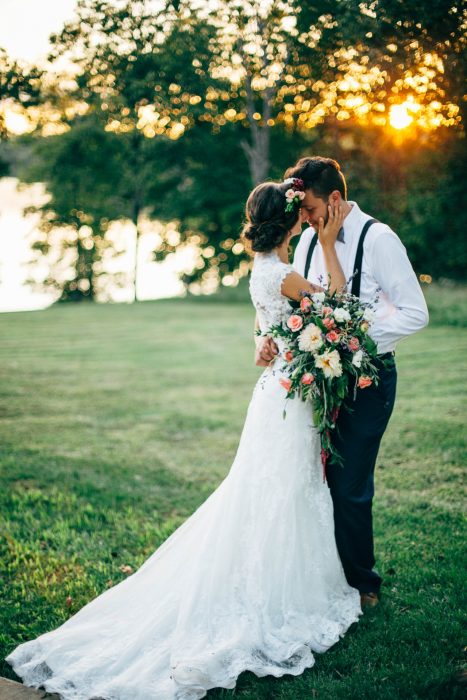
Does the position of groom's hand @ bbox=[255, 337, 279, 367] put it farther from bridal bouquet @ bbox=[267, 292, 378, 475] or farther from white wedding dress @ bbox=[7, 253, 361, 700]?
bridal bouquet @ bbox=[267, 292, 378, 475]

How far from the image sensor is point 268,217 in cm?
349

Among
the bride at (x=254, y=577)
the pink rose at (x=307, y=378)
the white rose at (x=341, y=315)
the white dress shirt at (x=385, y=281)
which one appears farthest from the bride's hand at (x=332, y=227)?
the pink rose at (x=307, y=378)

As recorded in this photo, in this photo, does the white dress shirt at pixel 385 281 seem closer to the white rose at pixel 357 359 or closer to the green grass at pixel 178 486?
the white rose at pixel 357 359

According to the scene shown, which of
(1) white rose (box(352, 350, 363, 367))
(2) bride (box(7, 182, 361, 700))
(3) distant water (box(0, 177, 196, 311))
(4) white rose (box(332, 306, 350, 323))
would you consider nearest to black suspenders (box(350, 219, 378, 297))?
(2) bride (box(7, 182, 361, 700))

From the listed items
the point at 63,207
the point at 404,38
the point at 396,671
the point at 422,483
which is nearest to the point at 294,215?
the point at 404,38

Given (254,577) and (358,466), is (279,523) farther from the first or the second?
(358,466)

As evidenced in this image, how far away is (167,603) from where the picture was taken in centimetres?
345

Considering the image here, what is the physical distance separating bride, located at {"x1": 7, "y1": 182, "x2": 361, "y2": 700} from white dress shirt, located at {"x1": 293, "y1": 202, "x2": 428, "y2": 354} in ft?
0.50

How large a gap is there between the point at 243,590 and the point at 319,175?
2349mm

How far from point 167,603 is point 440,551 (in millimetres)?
2125

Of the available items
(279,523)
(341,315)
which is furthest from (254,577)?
(341,315)

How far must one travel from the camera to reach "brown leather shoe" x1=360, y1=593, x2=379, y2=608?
3.79 metres

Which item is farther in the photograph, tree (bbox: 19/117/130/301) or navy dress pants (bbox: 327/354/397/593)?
tree (bbox: 19/117/130/301)

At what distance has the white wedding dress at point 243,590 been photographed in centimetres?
318
